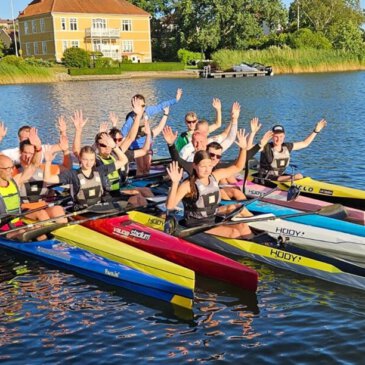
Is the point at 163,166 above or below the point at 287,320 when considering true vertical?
above

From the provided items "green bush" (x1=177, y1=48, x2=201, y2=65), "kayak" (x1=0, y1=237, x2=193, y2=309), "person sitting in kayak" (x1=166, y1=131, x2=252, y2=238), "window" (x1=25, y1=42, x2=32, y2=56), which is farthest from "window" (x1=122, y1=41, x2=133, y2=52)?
"person sitting in kayak" (x1=166, y1=131, x2=252, y2=238)

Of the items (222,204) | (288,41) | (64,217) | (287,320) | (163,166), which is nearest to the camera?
(287,320)

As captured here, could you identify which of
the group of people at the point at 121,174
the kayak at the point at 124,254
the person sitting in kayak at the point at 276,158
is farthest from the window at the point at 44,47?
the kayak at the point at 124,254

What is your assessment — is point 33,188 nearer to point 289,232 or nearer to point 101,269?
point 101,269

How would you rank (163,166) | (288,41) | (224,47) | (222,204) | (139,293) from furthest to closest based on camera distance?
(224,47)
(288,41)
(163,166)
(222,204)
(139,293)

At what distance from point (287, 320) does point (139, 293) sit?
204 centimetres

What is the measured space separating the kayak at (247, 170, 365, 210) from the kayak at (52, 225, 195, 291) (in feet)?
13.9

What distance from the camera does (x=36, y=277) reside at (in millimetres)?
8586

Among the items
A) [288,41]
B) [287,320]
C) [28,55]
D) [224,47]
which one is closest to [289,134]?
[287,320]

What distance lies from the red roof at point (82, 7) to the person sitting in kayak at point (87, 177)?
60921mm

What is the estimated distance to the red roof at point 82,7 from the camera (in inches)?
2643

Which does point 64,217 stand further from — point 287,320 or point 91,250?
point 287,320

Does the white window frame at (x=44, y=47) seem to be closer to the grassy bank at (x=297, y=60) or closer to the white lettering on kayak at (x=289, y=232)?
the grassy bank at (x=297, y=60)

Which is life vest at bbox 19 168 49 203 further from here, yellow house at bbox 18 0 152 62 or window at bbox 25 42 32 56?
window at bbox 25 42 32 56
